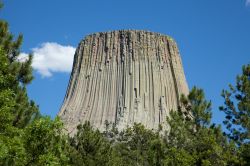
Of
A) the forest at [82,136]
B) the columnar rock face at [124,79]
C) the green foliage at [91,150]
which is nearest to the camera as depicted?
the forest at [82,136]

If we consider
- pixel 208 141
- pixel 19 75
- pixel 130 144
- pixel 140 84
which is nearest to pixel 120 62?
pixel 140 84

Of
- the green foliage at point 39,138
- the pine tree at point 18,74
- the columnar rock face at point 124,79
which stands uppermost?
the columnar rock face at point 124,79

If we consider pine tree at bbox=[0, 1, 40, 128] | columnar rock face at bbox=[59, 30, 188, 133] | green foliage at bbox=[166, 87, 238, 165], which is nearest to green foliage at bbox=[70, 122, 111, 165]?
green foliage at bbox=[166, 87, 238, 165]

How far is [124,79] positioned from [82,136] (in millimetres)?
44298

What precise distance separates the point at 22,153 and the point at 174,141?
17577 mm

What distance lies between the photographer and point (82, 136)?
2986 centimetres

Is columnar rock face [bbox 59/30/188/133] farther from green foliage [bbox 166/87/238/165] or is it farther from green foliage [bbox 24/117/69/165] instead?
green foliage [bbox 24/117/69/165]

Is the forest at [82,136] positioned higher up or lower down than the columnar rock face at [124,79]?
lower down

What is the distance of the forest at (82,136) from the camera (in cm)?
1518

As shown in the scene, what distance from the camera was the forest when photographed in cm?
1518

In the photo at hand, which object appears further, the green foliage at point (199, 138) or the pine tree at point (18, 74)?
the green foliage at point (199, 138)

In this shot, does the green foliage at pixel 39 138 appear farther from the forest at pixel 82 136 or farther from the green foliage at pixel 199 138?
the green foliage at pixel 199 138

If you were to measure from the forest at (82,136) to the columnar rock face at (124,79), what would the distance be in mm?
33231

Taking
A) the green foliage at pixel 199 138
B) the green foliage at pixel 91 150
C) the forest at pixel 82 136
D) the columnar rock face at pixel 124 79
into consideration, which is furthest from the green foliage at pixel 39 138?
the columnar rock face at pixel 124 79
